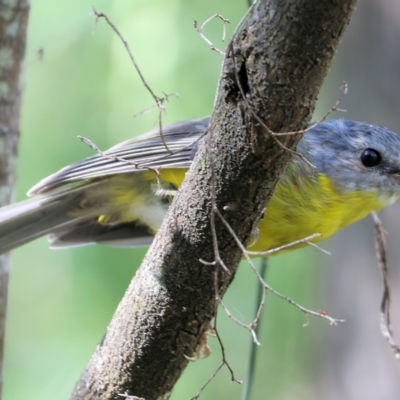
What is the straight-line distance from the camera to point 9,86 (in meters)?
2.94

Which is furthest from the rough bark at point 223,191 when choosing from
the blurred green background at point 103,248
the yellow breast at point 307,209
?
the blurred green background at point 103,248

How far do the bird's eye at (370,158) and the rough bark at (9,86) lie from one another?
1.67 metres

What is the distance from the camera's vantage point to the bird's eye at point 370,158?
304 centimetres

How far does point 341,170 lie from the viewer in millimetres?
2994

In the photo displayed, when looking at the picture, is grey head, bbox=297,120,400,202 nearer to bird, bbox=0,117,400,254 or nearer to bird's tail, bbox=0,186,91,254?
bird, bbox=0,117,400,254

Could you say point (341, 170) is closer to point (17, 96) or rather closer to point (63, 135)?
point (17, 96)

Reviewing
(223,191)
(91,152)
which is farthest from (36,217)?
(91,152)

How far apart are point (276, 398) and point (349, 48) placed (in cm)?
385

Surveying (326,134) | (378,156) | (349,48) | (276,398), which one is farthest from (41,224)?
(276,398)

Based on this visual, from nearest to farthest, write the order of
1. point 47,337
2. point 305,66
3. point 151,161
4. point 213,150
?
point 305,66
point 213,150
point 151,161
point 47,337

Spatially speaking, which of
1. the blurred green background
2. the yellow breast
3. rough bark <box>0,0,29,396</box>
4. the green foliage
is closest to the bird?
the yellow breast

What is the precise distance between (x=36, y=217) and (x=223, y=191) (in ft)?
6.30

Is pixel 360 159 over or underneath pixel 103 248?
underneath

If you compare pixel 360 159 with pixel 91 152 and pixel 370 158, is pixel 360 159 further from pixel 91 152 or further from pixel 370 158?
pixel 91 152
